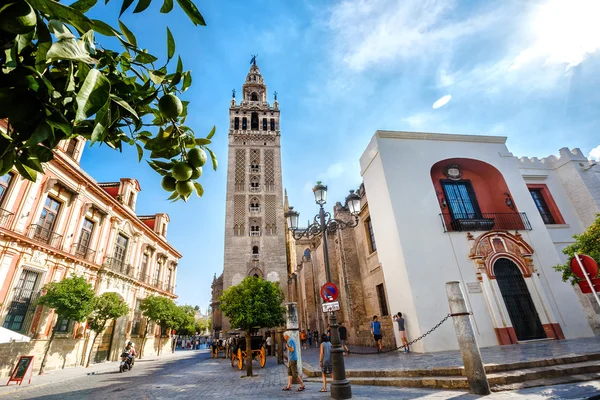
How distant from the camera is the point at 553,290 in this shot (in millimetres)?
10305

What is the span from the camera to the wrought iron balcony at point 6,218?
34.6 ft

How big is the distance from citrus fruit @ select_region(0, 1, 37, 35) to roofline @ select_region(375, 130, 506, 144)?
40.9 feet

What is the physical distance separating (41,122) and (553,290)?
14.5m

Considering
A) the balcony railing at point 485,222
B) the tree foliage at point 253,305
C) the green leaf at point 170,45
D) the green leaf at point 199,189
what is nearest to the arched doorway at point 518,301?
the balcony railing at point 485,222

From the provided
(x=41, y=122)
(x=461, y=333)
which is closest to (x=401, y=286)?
(x=461, y=333)

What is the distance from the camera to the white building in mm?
9742

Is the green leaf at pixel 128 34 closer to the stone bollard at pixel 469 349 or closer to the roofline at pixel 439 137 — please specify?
the stone bollard at pixel 469 349

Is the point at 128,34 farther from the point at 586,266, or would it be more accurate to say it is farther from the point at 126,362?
the point at 126,362

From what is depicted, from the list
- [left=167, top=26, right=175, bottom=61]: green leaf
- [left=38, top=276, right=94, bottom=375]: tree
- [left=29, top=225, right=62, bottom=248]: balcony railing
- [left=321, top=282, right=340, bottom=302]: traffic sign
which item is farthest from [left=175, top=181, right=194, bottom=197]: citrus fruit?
[left=29, top=225, right=62, bottom=248]: balcony railing

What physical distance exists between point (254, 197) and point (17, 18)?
30.4 m

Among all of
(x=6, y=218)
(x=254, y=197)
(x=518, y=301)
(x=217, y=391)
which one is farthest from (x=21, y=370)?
(x=254, y=197)

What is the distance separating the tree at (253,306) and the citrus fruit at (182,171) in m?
12.1

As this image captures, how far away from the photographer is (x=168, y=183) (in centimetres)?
137

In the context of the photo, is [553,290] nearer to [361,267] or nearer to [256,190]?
[361,267]
